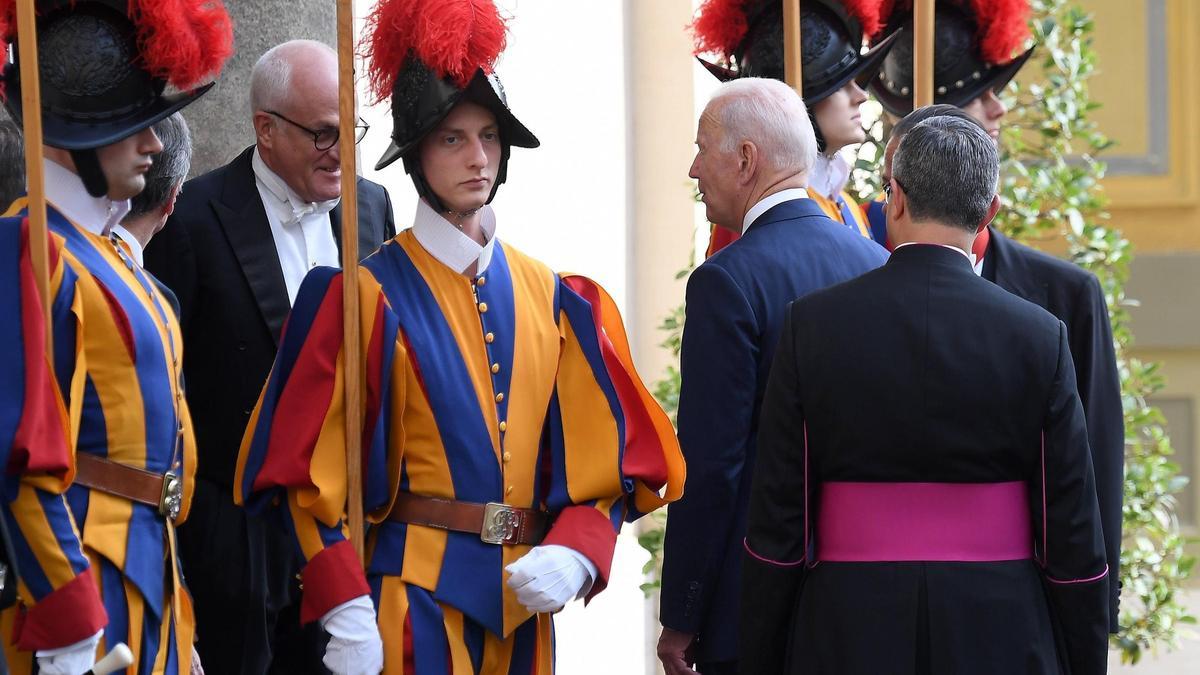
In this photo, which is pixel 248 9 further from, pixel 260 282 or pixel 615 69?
pixel 615 69

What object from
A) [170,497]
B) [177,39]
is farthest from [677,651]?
Answer: [177,39]

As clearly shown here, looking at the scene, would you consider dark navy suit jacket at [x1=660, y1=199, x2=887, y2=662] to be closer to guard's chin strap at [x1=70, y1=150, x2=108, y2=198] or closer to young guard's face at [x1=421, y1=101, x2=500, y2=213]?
young guard's face at [x1=421, y1=101, x2=500, y2=213]

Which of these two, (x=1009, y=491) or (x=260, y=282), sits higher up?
(x=260, y=282)

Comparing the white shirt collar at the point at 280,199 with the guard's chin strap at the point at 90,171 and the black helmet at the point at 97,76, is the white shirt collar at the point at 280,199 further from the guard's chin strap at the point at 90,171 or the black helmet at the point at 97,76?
the guard's chin strap at the point at 90,171

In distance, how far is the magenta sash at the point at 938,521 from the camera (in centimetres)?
277

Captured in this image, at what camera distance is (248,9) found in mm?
4332

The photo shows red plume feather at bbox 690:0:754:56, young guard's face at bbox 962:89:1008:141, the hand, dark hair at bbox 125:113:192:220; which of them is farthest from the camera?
young guard's face at bbox 962:89:1008:141

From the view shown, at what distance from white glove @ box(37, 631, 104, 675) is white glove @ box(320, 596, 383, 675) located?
37 centimetres

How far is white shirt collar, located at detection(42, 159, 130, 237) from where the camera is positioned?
2.94 metres

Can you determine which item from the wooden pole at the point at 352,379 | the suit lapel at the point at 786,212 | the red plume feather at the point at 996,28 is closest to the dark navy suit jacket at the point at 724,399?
the suit lapel at the point at 786,212

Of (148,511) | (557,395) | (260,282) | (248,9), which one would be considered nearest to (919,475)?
(557,395)

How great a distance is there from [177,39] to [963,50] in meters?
2.16

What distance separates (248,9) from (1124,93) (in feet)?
17.3

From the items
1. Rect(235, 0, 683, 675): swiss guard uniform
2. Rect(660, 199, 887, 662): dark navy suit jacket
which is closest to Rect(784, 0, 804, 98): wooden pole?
Rect(660, 199, 887, 662): dark navy suit jacket
